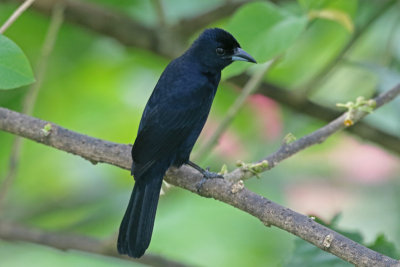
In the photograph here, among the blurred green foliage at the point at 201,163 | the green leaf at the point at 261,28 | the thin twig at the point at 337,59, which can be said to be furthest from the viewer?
the blurred green foliage at the point at 201,163

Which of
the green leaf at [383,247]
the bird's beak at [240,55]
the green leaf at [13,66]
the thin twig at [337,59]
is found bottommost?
the green leaf at [383,247]

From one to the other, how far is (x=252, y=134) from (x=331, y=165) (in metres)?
0.55

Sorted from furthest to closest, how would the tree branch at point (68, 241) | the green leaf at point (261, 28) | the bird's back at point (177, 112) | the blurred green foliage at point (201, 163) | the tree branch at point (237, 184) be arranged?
the blurred green foliage at point (201, 163) → the tree branch at point (68, 241) → the bird's back at point (177, 112) → the green leaf at point (261, 28) → the tree branch at point (237, 184)

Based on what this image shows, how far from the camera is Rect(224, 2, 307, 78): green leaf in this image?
2.50 metres

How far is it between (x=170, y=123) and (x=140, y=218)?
0.43 meters

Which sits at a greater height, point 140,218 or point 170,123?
point 170,123

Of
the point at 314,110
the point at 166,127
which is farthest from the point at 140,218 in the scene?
the point at 314,110

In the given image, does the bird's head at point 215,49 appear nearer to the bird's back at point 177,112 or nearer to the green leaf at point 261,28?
the bird's back at point 177,112

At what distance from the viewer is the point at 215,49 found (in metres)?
3.23

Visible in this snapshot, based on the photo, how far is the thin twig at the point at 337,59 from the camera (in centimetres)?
347

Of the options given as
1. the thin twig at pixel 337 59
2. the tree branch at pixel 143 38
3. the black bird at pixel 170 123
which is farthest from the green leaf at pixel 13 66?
the thin twig at pixel 337 59

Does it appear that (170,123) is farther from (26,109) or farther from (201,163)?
(201,163)

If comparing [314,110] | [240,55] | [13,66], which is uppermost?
[314,110]

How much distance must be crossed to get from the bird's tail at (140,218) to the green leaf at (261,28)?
0.56m
